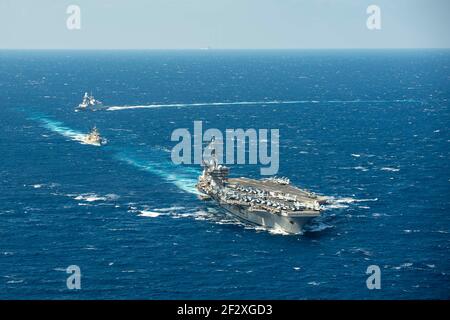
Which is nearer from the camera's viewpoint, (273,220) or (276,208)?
(276,208)

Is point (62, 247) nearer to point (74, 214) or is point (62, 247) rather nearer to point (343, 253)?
point (74, 214)

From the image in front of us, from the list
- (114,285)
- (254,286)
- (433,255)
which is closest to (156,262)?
(114,285)

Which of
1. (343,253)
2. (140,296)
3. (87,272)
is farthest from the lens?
(343,253)

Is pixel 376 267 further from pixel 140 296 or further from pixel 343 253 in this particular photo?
pixel 140 296

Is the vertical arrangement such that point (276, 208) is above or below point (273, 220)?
above

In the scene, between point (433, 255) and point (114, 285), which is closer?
point (114, 285)

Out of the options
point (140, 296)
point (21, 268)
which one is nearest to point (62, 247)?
point (21, 268)
